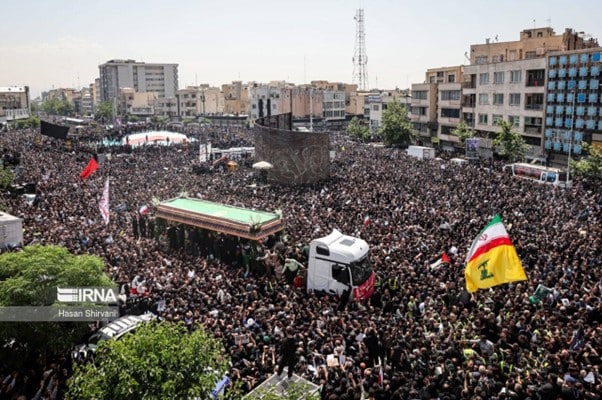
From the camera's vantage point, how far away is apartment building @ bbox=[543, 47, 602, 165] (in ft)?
133

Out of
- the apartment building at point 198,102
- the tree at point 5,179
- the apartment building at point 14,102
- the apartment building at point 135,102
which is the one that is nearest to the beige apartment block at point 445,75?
the tree at point 5,179

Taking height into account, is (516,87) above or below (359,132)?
above

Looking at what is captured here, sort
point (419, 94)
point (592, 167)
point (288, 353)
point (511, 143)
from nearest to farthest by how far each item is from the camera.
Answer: point (288, 353) → point (592, 167) → point (511, 143) → point (419, 94)

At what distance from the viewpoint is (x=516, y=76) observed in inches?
1913

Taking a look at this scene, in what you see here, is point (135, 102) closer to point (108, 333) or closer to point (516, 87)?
point (516, 87)

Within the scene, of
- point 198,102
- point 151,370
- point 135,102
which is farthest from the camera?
point 135,102

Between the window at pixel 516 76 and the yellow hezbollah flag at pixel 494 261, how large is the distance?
1606 inches

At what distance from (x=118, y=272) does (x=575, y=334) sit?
1279cm

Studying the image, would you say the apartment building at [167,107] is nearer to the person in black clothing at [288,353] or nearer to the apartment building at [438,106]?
the apartment building at [438,106]

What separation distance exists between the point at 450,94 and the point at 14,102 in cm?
8397

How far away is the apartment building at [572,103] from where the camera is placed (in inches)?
1601

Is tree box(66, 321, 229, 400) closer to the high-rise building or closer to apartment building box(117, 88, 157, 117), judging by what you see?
the high-rise building

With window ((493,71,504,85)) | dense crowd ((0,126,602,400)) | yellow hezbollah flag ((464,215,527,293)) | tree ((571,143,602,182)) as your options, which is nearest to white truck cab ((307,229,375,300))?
dense crowd ((0,126,602,400))

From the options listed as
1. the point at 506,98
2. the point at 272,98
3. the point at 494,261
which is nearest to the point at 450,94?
the point at 506,98
